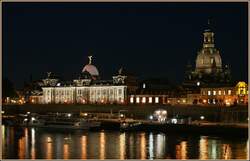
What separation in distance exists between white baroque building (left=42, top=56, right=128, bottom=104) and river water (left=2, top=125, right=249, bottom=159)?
3145 centimetres

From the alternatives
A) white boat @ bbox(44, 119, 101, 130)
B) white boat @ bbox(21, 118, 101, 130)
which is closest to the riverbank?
white boat @ bbox(44, 119, 101, 130)

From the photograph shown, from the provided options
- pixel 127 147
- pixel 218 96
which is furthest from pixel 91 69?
pixel 127 147

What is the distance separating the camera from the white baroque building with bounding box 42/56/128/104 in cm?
6875

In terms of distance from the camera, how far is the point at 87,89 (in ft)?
235

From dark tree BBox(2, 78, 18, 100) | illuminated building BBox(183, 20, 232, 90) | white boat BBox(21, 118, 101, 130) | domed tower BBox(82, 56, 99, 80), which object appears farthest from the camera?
domed tower BBox(82, 56, 99, 80)

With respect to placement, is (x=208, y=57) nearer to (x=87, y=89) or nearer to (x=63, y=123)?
(x=87, y=89)

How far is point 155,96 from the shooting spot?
65250mm

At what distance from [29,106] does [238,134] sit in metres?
37.5

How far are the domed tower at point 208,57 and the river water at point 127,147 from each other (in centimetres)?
4028

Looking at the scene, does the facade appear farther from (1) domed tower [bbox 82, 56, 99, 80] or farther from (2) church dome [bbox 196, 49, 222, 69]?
(1) domed tower [bbox 82, 56, 99, 80]

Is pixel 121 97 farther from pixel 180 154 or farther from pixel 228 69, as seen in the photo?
pixel 180 154

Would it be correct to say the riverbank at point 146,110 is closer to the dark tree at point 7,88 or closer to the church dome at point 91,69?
the dark tree at point 7,88

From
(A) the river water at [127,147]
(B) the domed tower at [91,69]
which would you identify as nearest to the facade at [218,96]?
(B) the domed tower at [91,69]

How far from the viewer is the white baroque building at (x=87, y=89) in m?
68.8
